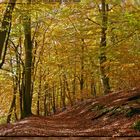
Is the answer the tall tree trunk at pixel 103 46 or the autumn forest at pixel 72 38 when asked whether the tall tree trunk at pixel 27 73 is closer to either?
the autumn forest at pixel 72 38

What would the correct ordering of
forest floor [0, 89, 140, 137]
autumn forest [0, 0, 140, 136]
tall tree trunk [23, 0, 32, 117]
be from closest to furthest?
forest floor [0, 89, 140, 137] → autumn forest [0, 0, 140, 136] → tall tree trunk [23, 0, 32, 117]

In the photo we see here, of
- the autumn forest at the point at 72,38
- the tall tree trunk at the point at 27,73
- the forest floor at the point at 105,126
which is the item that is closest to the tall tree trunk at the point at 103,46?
the autumn forest at the point at 72,38

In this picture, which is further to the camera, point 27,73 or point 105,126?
point 27,73

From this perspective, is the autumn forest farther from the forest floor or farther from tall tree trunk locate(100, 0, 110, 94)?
the forest floor

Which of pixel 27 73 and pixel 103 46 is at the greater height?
pixel 103 46

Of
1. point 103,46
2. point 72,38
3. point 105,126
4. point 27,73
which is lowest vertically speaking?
point 105,126

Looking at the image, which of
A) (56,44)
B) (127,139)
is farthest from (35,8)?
(56,44)

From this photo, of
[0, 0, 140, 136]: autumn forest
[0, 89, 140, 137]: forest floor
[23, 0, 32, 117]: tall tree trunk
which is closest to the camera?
[0, 89, 140, 137]: forest floor

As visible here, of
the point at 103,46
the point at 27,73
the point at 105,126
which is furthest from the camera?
the point at 27,73

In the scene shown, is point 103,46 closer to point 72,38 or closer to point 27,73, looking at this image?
point 27,73

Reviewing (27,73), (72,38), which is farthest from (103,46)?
(72,38)

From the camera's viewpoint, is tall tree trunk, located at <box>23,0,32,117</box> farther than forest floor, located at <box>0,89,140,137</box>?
Yes

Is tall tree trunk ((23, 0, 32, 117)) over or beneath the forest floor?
over

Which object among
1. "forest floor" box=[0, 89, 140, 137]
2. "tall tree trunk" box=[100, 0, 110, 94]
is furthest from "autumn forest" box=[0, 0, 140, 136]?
"forest floor" box=[0, 89, 140, 137]
